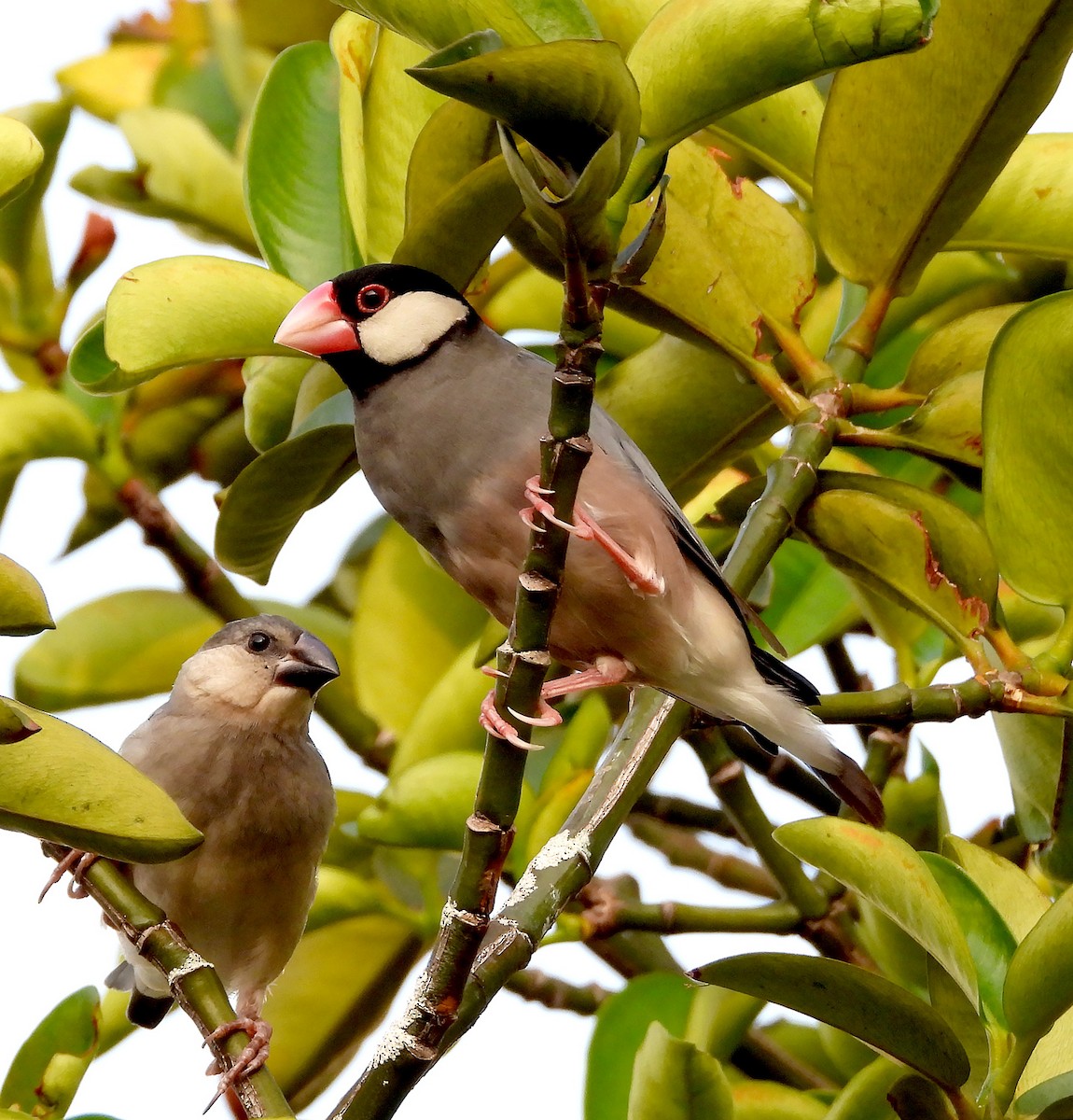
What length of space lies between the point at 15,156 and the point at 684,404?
0.82 m

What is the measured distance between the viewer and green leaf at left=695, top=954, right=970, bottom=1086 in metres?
1.25

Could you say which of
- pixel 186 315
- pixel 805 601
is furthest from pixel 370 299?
pixel 805 601

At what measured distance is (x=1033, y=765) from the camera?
1.70 m

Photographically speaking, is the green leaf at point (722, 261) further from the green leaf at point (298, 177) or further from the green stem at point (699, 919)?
the green stem at point (699, 919)

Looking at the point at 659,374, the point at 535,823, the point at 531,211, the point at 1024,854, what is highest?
the point at 659,374

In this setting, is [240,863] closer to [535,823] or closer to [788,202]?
[535,823]

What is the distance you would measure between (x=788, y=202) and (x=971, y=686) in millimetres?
1094

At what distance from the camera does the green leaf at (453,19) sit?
1.08 m

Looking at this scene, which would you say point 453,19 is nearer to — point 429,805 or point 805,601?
point 429,805

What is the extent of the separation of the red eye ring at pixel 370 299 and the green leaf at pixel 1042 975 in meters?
1.02

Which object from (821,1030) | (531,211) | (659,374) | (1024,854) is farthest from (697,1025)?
(531,211)

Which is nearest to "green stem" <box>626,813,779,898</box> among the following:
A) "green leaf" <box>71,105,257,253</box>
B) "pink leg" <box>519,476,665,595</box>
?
"pink leg" <box>519,476,665,595</box>

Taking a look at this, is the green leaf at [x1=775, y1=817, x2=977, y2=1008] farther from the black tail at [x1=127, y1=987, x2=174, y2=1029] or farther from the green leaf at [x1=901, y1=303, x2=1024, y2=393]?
the black tail at [x1=127, y1=987, x2=174, y2=1029]

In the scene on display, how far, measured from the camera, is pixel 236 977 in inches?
95.3
